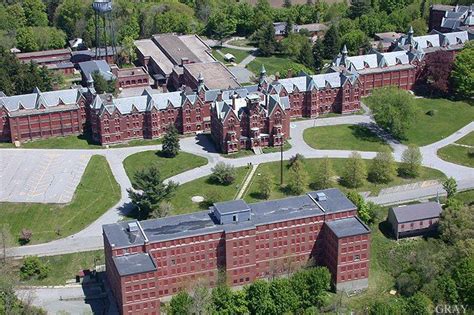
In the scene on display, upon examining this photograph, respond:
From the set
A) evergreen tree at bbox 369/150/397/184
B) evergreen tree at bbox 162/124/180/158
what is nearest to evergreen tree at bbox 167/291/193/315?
evergreen tree at bbox 162/124/180/158

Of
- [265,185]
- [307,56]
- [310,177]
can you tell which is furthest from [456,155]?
[307,56]

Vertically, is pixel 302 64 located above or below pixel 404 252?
above

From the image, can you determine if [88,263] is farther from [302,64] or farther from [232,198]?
[302,64]

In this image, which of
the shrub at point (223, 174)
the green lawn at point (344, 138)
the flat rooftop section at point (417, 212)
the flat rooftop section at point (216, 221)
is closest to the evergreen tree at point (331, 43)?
the green lawn at point (344, 138)

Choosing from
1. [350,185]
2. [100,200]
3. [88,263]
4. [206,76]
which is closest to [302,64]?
[206,76]

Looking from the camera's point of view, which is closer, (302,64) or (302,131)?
(302,131)
